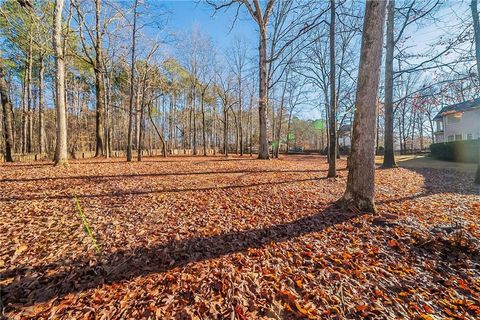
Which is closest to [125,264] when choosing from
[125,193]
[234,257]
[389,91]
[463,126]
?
[234,257]

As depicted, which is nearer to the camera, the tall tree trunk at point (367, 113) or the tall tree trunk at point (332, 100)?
the tall tree trunk at point (367, 113)

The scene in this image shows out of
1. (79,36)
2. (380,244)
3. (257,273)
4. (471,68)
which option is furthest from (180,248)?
(79,36)

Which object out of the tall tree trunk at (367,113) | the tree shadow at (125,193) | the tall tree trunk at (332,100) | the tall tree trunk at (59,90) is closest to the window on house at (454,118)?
the tall tree trunk at (332,100)

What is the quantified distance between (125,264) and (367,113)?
475 cm

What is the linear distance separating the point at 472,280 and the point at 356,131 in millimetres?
2689

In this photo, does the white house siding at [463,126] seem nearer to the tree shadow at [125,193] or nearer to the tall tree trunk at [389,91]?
the tall tree trunk at [389,91]

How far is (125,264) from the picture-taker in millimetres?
2502

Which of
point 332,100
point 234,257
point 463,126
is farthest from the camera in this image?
point 463,126

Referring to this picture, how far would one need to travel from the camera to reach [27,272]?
230 centimetres

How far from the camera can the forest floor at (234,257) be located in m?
1.96

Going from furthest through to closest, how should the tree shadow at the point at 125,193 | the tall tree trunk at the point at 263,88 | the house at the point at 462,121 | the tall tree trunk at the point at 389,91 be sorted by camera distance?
the house at the point at 462,121 → the tall tree trunk at the point at 263,88 → the tall tree trunk at the point at 389,91 → the tree shadow at the point at 125,193

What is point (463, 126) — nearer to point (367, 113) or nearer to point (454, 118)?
point (454, 118)

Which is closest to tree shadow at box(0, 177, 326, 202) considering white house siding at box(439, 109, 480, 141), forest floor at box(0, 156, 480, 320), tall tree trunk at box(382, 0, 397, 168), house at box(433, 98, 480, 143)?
forest floor at box(0, 156, 480, 320)

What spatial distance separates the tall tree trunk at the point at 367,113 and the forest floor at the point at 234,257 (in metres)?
0.51
